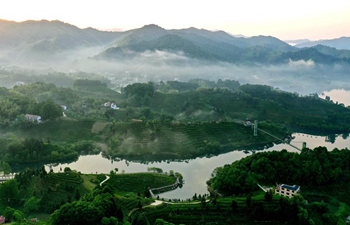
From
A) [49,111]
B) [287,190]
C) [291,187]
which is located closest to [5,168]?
[49,111]

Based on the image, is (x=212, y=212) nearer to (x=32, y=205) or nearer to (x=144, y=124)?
(x=32, y=205)

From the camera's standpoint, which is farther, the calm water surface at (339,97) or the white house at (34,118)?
the calm water surface at (339,97)

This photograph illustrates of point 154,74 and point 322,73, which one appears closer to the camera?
point 154,74

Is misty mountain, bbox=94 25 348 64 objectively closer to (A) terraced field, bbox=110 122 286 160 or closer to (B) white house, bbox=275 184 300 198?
(A) terraced field, bbox=110 122 286 160

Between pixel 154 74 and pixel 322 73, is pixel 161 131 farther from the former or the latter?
pixel 322 73

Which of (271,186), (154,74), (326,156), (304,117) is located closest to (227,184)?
(271,186)

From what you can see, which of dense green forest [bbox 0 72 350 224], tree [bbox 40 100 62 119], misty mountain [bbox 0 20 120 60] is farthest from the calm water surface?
misty mountain [bbox 0 20 120 60]

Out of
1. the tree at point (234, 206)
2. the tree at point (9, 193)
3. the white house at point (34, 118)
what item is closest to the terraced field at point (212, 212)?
the tree at point (234, 206)

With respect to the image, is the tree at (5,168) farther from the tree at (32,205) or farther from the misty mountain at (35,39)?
the misty mountain at (35,39)

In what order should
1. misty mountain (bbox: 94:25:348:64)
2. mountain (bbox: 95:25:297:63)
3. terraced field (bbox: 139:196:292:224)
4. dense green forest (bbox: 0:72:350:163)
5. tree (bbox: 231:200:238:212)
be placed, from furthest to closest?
misty mountain (bbox: 94:25:348:64)
mountain (bbox: 95:25:297:63)
dense green forest (bbox: 0:72:350:163)
tree (bbox: 231:200:238:212)
terraced field (bbox: 139:196:292:224)
